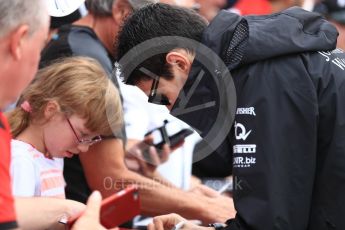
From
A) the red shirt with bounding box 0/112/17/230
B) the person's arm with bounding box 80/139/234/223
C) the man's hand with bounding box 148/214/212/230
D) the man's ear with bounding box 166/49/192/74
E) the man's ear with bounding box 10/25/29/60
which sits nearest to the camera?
the red shirt with bounding box 0/112/17/230

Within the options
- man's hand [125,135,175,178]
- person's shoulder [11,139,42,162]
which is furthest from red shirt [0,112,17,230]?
man's hand [125,135,175,178]

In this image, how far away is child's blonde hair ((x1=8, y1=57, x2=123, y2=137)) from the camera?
376 centimetres

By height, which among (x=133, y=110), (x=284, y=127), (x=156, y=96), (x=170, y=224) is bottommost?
(x=133, y=110)

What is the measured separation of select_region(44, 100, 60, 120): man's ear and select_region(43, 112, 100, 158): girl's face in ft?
0.05

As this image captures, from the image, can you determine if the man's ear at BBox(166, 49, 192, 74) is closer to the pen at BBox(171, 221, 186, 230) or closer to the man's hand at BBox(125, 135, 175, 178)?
the pen at BBox(171, 221, 186, 230)

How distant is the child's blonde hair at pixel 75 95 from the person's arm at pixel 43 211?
0.80 meters

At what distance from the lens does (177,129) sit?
16.0 ft

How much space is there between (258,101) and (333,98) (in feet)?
0.90

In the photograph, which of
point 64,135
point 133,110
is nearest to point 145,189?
point 133,110

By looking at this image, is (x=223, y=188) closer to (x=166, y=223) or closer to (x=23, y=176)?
(x=166, y=223)

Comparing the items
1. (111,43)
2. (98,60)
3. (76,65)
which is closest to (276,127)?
(76,65)

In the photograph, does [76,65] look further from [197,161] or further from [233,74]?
[197,161]

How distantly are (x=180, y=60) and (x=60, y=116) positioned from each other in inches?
32.5

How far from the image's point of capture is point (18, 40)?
2.22 m
